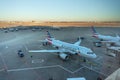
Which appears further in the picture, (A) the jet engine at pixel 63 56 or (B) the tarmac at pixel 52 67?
(A) the jet engine at pixel 63 56

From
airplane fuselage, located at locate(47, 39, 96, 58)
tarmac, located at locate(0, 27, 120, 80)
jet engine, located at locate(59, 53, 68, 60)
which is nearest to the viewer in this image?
tarmac, located at locate(0, 27, 120, 80)

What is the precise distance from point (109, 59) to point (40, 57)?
22.0 metres

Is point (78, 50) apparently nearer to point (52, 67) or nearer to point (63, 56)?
point (63, 56)

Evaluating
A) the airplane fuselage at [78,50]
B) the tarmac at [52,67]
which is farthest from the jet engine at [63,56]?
the airplane fuselage at [78,50]

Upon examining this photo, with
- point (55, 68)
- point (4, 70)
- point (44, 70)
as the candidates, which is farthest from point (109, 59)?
point (4, 70)

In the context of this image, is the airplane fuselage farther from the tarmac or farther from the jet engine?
the tarmac

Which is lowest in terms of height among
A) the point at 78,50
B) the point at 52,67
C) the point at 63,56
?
the point at 52,67

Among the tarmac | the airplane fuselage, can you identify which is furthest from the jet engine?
the airplane fuselage

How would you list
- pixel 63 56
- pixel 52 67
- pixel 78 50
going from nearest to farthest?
pixel 52 67
pixel 78 50
pixel 63 56

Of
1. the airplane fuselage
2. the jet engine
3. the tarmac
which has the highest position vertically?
the airplane fuselage

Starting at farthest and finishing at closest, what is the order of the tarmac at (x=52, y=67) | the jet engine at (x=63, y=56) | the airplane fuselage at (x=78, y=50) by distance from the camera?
the jet engine at (x=63, y=56) → the airplane fuselage at (x=78, y=50) → the tarmac at (x=52, y=67)

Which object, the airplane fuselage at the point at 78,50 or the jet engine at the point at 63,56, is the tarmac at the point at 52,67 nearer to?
the jet engine at the point at 63,56

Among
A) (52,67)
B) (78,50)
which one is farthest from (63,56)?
(52,67)

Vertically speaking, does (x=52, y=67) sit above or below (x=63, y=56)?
below
